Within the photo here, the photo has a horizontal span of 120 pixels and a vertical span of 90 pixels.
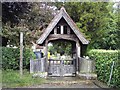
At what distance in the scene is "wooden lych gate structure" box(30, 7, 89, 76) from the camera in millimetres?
5613

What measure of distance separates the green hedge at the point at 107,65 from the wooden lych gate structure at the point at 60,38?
0.51m

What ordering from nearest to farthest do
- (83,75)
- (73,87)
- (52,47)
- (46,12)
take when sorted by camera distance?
(73,87)
(83,75)
(52,47)
(46,12)

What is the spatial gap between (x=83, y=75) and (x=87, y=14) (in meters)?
2.24

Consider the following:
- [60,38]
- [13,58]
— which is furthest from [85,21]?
[13,58]

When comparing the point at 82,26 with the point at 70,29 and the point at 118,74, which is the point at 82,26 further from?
the point at 118,74

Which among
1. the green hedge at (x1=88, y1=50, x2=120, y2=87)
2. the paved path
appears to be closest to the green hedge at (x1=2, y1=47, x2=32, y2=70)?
the paved path

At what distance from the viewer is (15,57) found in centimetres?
612

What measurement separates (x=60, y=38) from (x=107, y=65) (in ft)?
5.77

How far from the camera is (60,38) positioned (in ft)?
19.1

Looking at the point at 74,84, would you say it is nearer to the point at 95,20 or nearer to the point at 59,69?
the point at 59,69

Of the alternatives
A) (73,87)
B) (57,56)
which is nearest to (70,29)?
(57,56)

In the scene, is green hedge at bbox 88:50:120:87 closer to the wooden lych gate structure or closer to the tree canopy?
the wooden lych gate structure

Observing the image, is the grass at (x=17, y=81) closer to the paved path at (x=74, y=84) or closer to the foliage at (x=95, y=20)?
the paved path at (x=74, y=84)

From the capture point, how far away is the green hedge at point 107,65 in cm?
379
